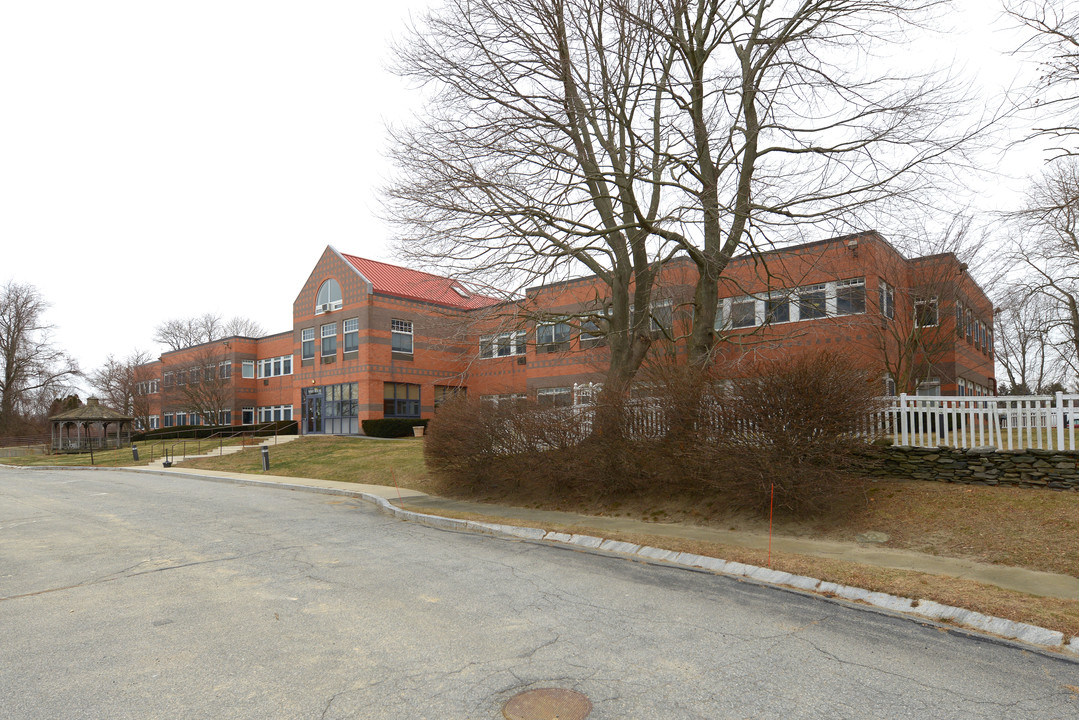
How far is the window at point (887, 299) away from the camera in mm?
19562

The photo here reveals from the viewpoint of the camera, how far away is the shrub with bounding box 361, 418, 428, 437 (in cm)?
3670

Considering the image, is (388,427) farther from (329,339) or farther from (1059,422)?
(1059,422)

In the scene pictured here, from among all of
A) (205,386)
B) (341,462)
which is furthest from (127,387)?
(341,462)

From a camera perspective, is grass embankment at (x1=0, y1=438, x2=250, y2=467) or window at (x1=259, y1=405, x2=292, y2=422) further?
window at (x1=259, y1=405, x2=292, y2=422)

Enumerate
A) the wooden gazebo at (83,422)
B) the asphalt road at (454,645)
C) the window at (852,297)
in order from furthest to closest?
the wooden gazebo at (83,422)
the window at (852,297)
the asphalt road at (454,645)

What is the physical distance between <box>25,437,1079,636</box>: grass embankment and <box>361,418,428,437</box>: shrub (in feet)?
79.4

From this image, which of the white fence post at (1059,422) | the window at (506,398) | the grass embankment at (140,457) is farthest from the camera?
the grass embankment at (140,457)

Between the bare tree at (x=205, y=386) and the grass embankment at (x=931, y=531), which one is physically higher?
the bare tree at (x=205, y=386)

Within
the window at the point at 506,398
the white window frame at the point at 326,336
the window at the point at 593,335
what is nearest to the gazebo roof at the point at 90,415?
the white window frame at the point at 326,336

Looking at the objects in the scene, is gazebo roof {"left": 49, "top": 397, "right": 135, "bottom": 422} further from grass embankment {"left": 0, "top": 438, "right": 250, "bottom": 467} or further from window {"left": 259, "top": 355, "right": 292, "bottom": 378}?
window {"left": 259, "top": 355, "right": 292, "bottom": 378}

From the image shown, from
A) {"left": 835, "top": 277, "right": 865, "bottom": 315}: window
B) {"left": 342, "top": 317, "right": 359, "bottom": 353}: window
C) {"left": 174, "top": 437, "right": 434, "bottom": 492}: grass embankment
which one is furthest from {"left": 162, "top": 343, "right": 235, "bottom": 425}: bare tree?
{"left": 835, "top": 277, "right": 865, "bottom": 315}: window

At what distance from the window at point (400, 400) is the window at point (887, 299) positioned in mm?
28267

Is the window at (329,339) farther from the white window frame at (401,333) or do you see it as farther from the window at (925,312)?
the window at (925,312)

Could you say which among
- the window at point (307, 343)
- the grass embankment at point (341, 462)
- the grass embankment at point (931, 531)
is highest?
the window at point (307, 343)
